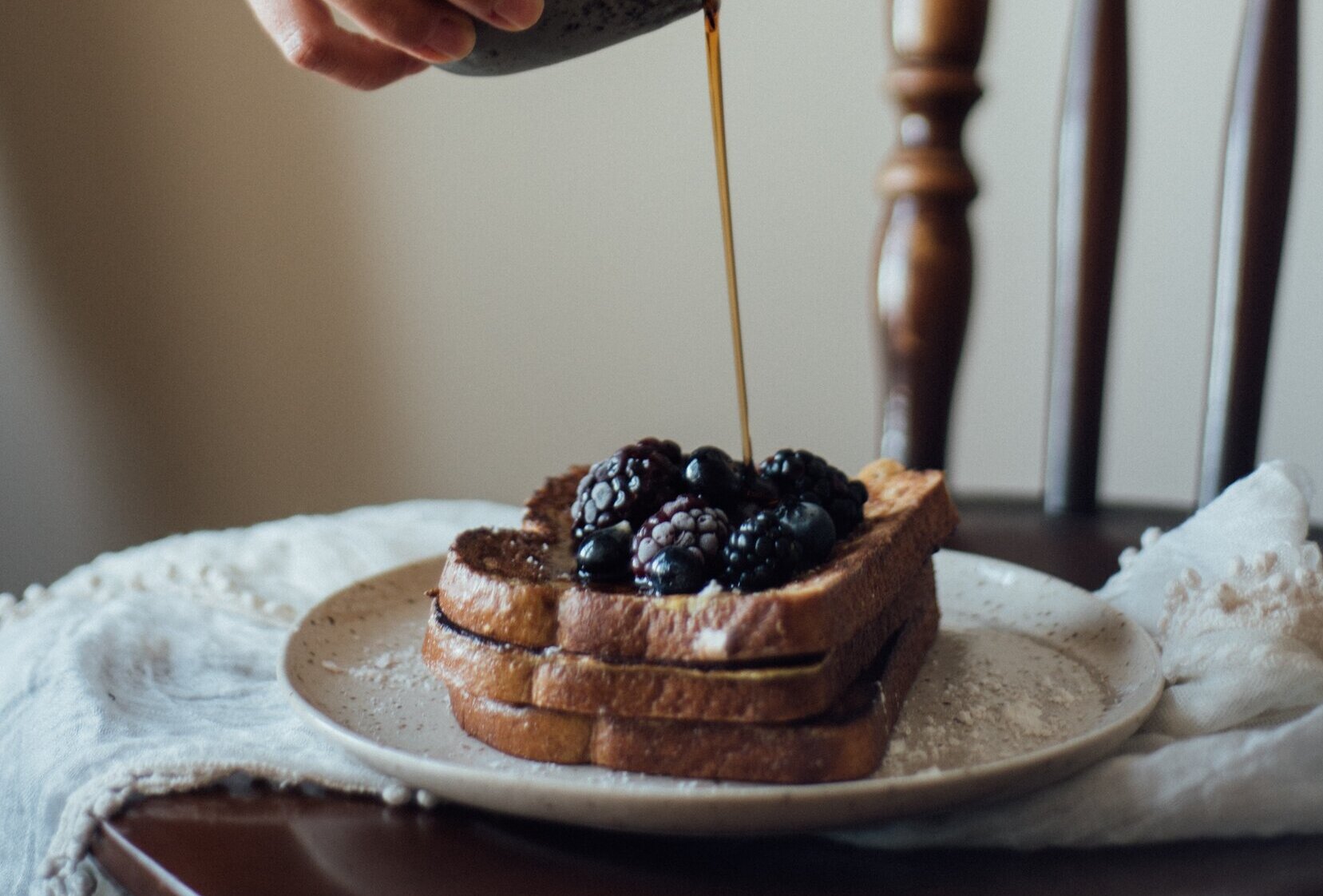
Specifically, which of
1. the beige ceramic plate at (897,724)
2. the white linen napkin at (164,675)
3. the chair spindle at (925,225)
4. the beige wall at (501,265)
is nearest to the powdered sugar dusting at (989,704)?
the beige ceramic plate at (897,724)

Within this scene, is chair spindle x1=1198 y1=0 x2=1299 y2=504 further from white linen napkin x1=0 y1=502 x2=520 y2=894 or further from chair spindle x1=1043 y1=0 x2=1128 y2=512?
white linen napkin x1=0 y1=502 x2=520 y2=894

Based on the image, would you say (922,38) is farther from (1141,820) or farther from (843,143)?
(843,143)

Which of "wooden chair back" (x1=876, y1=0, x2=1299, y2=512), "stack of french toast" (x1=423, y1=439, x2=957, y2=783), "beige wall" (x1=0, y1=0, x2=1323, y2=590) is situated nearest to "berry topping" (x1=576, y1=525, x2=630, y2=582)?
"stack of french toast" (x1=423, y1=439, x2=957, y2=783)

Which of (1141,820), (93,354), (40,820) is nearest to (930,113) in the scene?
(1141,820)

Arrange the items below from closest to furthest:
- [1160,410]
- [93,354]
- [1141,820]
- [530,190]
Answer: [1141,820] → [93,354] → [1160,410] → [530,190]

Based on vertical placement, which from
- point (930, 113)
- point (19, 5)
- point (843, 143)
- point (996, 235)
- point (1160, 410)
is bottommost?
point (1160, 410)

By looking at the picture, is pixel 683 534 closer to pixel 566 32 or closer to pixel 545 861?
pixel 545 861
